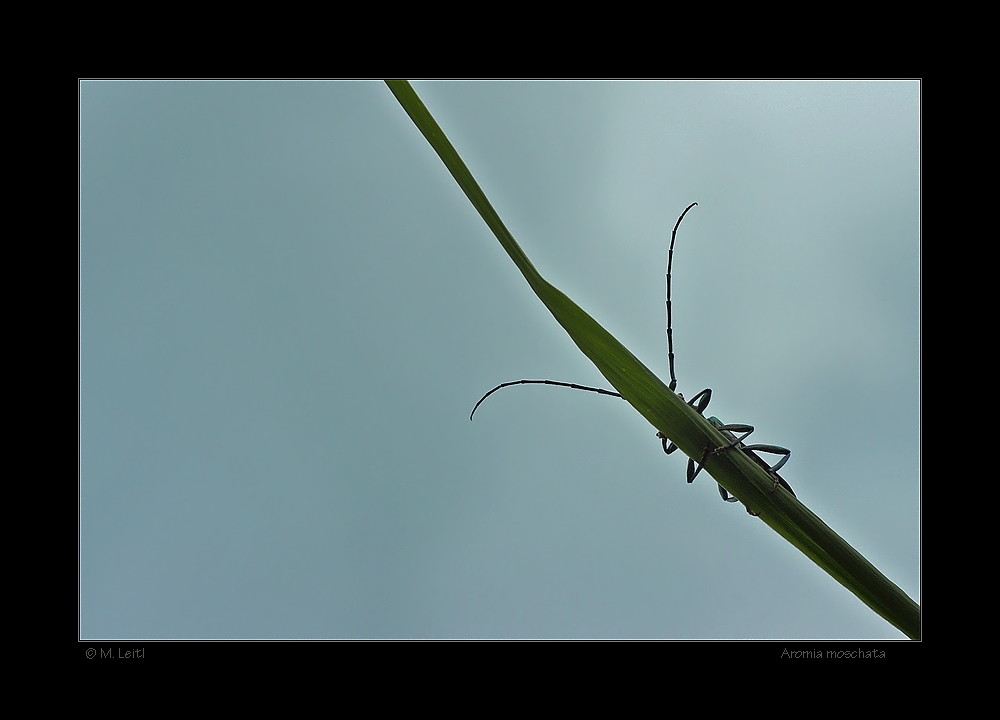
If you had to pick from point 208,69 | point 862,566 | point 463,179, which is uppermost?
point 208,69
